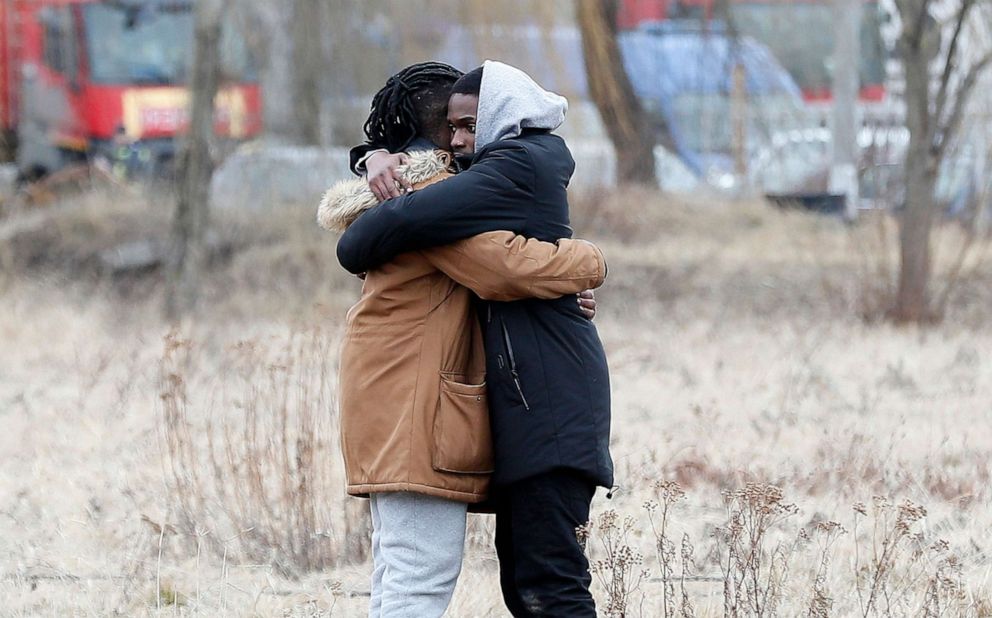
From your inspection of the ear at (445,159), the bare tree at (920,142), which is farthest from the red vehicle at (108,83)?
the ear at (445,159)

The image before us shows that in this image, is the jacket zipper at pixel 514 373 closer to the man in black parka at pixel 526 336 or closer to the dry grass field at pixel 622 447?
the man in black parka at pixel 526 336

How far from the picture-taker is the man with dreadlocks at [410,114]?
320cm

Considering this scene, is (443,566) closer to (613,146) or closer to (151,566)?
(151,566)

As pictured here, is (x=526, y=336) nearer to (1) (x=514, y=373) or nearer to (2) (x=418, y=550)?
(1) (x=514, y=373)

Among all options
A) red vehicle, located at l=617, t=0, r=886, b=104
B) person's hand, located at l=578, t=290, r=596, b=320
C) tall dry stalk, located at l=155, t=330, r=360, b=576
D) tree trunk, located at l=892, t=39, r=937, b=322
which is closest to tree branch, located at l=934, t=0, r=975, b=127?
tree trunk, located at l=892, t=39, r=937, b=322

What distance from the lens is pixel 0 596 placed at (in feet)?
15.1

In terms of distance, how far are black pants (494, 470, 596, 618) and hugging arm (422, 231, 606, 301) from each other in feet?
1.32

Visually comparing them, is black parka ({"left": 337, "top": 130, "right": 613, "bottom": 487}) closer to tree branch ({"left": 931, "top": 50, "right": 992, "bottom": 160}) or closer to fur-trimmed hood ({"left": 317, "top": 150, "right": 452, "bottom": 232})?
fur-trimmed hood ({"left": 317, "top": 150, "right": 452, "bottom": 232})

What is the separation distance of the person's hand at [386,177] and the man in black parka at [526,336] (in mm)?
64

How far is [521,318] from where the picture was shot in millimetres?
3131

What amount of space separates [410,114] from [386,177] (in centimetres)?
18

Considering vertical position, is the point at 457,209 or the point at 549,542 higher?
the point at 457,209

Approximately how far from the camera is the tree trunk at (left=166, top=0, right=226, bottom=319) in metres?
10.6

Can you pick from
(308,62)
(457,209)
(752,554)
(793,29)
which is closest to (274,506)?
(752,554)
